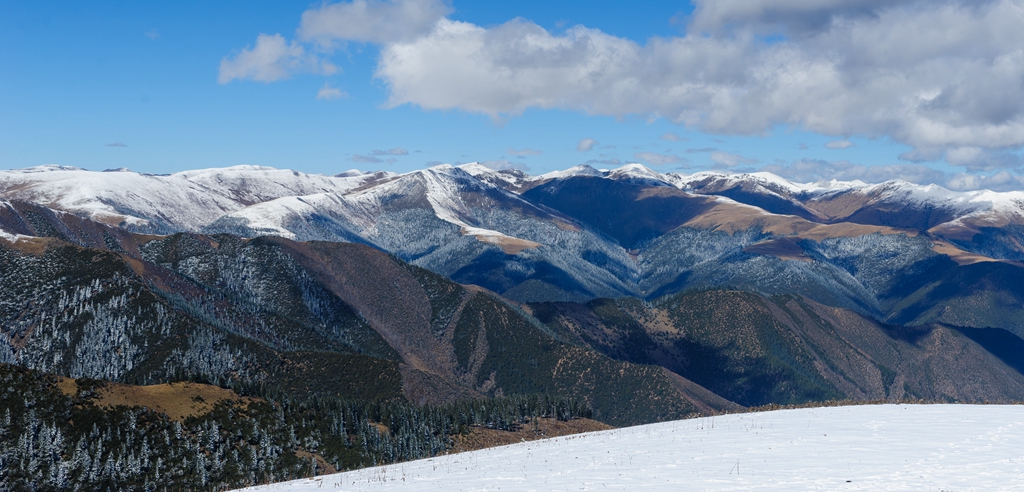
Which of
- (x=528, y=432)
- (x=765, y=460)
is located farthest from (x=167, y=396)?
(x=765, y=460)

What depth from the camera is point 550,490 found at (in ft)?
125

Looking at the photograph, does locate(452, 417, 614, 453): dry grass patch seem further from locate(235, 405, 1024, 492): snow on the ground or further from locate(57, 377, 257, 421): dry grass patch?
locate(235, 405, 1024, 492): snow on the ground

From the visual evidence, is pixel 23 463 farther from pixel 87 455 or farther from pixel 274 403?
pixel 274 403

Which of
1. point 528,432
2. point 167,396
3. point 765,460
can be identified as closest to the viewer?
point 765,460

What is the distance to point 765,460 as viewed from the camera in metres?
42.8

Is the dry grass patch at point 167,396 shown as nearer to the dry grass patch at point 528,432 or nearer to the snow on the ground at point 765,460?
the dry grass patch at point 528,432

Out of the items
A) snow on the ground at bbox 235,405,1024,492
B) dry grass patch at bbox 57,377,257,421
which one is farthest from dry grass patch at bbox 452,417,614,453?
snow on the ground at bbox 235,405,1024,492

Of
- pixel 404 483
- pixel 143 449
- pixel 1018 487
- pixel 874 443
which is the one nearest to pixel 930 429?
pixel 874 443

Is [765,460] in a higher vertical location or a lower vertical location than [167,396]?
higher

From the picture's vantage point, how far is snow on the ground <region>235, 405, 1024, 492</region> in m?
37.4

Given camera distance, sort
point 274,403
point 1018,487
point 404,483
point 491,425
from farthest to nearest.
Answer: point 491,425
point 274,403
point 404,483
point 1018,487

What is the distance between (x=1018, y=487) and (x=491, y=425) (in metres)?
133

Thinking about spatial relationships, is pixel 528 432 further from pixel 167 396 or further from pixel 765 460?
pixel 765 460

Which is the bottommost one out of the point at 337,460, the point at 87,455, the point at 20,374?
the point at 337,460
